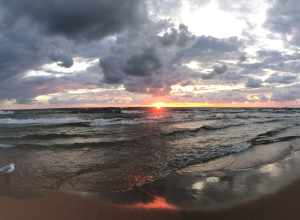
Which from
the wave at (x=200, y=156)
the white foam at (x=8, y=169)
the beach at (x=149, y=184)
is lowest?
the wave at (x=200, y=156)

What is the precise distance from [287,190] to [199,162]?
4.02 metres

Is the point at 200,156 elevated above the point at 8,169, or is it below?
below

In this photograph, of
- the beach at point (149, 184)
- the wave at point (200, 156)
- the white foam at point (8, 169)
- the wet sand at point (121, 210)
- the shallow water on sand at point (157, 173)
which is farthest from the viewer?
the wave at point (200, 156)

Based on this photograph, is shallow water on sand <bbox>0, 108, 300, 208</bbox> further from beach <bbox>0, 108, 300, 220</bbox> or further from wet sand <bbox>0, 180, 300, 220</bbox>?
wet sand <bbox>0, 180, 300, 220</bbox>

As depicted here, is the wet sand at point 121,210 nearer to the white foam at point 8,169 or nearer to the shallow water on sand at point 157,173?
the shallow water on sand at point 157,173

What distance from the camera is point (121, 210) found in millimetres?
5742

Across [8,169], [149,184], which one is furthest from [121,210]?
[8,169]

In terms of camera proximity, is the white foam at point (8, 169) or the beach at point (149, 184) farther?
the white foam at point (8, 169)

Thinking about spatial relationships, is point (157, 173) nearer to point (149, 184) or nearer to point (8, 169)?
point (149, 184)

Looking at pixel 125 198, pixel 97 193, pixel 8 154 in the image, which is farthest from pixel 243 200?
pixel 8 154

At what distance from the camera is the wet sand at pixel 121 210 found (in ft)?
17.6

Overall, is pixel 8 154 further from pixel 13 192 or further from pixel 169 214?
pixel 169 214

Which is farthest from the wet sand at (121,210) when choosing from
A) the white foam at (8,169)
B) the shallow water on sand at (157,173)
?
the white foam at (8,169)

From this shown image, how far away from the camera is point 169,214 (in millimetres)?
5535
